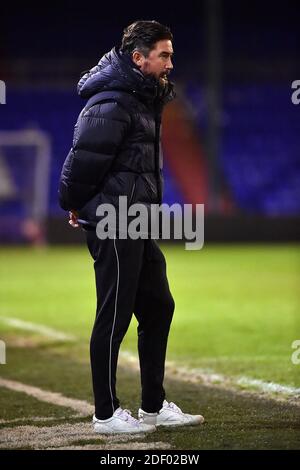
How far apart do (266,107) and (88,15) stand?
20.4ft

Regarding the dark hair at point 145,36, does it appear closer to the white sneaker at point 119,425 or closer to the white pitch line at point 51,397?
the white sneaker at point 119,425

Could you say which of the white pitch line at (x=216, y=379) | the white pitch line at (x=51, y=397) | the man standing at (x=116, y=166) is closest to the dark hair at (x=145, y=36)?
the man standing at (x=116, y=166)

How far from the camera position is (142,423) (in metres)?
5.03

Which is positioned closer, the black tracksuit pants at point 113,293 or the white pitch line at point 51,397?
the black tracksuit pants at point 113,293

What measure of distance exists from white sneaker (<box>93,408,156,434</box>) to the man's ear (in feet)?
5.77

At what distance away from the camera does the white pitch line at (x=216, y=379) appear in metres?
6.19

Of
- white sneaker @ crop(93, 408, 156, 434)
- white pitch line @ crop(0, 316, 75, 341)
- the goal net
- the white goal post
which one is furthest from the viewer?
the white goal post

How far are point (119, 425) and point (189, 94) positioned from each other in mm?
24077

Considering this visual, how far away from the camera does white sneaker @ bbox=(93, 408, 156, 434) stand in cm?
484

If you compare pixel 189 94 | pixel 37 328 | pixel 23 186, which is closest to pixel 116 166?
pixel 37 328

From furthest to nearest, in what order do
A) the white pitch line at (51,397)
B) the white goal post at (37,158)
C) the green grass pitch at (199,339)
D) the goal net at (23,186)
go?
the white goal post at (37,158)
the goal net at (23,186)
the white pitch line at (51,397)
the green grass pitch at (199,339)

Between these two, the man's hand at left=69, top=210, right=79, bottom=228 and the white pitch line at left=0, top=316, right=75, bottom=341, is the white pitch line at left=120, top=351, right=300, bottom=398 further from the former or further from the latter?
the man's hand at left=69, top=210, right=79, bottom=228

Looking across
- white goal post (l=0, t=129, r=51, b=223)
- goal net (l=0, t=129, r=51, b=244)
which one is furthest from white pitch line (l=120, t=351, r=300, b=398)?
white goal post (l=0, t=129, r=51, b=223)

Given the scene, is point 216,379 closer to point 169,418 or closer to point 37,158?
point 169,418
